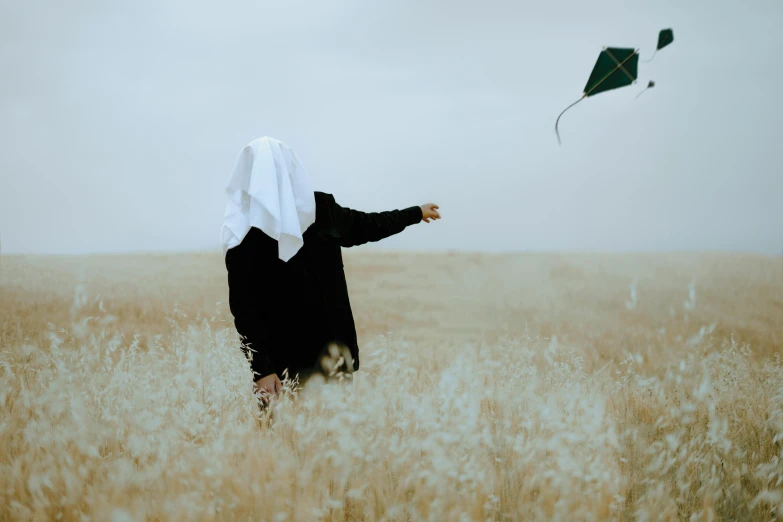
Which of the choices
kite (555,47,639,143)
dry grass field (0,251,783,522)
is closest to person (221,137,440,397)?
dry grass field (0,251,783,522)

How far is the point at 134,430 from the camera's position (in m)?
2.31

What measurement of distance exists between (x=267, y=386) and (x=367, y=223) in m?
0.86

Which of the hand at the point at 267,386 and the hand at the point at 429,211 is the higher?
the hand at the point at 429,211

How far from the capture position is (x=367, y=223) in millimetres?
2613

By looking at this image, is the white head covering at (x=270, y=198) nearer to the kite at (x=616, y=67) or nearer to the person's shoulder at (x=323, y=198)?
the person's shoulder at (x=323, y=198)

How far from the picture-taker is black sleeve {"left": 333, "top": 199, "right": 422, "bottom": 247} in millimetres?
2559

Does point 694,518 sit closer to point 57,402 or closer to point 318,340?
point 318,340

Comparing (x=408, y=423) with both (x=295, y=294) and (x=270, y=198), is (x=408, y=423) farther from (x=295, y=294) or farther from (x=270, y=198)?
(x=270, y=198)

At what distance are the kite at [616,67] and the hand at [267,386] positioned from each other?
2095 mm

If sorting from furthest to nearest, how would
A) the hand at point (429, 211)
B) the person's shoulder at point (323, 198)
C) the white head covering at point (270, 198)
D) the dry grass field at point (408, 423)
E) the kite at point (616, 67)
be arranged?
the kite at point (616, 67), the hand at point (429, 211), the person's shoulder at point (323, 198), the white head covering at point (270, 198), the dry grass field at point (408, 423)

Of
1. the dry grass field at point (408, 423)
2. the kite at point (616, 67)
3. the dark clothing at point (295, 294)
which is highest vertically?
the kite at point (616, 67)

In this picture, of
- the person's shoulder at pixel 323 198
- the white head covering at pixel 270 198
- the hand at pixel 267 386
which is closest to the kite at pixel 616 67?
the person's shoulder at pixel 323 198

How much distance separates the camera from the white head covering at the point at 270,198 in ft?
7.59

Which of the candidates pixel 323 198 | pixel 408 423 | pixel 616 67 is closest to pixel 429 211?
pixel 323 198
